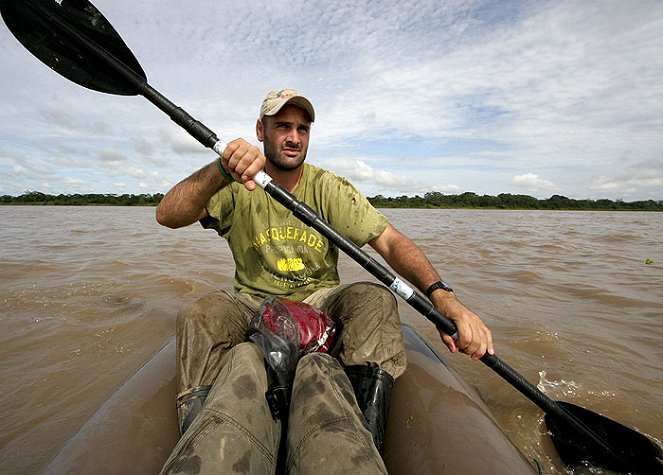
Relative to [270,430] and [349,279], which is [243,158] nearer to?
[270,430]

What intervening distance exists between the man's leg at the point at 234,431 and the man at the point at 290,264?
233 millimetres

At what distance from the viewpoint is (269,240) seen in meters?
2.55

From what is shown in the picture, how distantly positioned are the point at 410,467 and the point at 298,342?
0.71m

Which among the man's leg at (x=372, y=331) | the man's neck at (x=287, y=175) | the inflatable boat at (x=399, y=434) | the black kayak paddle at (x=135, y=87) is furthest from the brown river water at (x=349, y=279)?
the man's neck at (x=287, y=175)

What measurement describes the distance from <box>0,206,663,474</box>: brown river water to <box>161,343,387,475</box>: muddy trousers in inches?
57.5

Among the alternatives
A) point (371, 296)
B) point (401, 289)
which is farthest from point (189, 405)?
A: point (401, 289)

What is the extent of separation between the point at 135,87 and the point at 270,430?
1740mm

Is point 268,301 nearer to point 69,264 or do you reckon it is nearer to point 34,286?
point 34,286

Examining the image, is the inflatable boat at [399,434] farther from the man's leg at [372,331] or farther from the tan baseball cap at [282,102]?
the tan baseball cap at [282,102]

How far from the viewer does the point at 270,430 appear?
57.3 inches

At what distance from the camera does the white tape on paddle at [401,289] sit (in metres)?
2.03


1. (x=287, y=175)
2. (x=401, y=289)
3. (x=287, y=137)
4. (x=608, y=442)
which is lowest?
(x=608, y=442)

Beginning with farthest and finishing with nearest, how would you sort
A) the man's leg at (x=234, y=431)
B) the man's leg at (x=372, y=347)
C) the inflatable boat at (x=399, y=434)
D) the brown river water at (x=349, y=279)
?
1. the brown river water at (x=349, y=279)
2. the man's leg at (x=372, y=347)
3. the inflatable boat at (x=399, y=434)
4. the man's leg at (x=234, y=431)

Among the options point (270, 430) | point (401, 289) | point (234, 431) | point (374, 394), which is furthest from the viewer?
point (401, 289)
